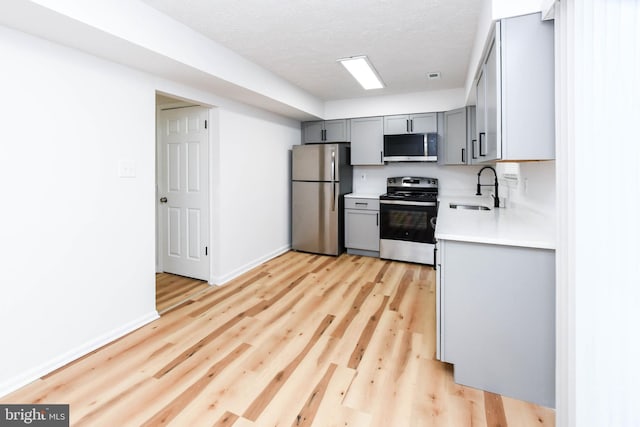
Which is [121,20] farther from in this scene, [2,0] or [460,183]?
[460,183]

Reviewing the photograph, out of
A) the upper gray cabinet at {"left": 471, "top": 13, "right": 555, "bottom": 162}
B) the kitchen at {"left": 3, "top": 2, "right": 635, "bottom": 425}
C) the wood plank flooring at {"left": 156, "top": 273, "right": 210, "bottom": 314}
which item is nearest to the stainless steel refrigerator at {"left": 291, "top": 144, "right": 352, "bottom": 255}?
the kitchen at {"left": 3, "top": 2, "right": 635, "bottom": 425}

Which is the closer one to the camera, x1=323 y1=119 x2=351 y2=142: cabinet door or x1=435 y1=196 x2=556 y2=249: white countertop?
x1=435 y1=196 x2=556 y2=249: white countertop

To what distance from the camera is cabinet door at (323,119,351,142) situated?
4984 mm

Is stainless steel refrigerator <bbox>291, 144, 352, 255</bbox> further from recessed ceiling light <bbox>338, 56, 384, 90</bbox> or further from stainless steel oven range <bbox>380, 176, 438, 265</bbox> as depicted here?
recessed ceiling light <bbox>338, 56, 384, 90</bbox>

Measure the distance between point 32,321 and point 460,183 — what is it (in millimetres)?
4759

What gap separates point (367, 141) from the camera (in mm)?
4863

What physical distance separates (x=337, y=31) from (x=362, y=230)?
2809 millimetres

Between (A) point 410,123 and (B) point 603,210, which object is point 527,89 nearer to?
(B) point 603,210

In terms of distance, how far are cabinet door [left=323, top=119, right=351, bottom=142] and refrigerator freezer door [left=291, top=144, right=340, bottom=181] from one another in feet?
1.34

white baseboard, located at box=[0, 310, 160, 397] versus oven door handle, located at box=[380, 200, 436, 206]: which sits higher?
oven door handle, located at box=[380, 200, 436, 206]

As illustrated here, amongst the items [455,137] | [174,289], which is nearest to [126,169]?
[174,289]

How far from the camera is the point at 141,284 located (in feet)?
8.79

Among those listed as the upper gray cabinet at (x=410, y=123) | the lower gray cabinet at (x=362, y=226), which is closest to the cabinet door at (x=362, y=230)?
the lower gray cabinet at (x=362, y=226)

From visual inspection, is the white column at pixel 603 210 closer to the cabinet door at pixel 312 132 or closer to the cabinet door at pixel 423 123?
the cabinet door at pixel 423 123
